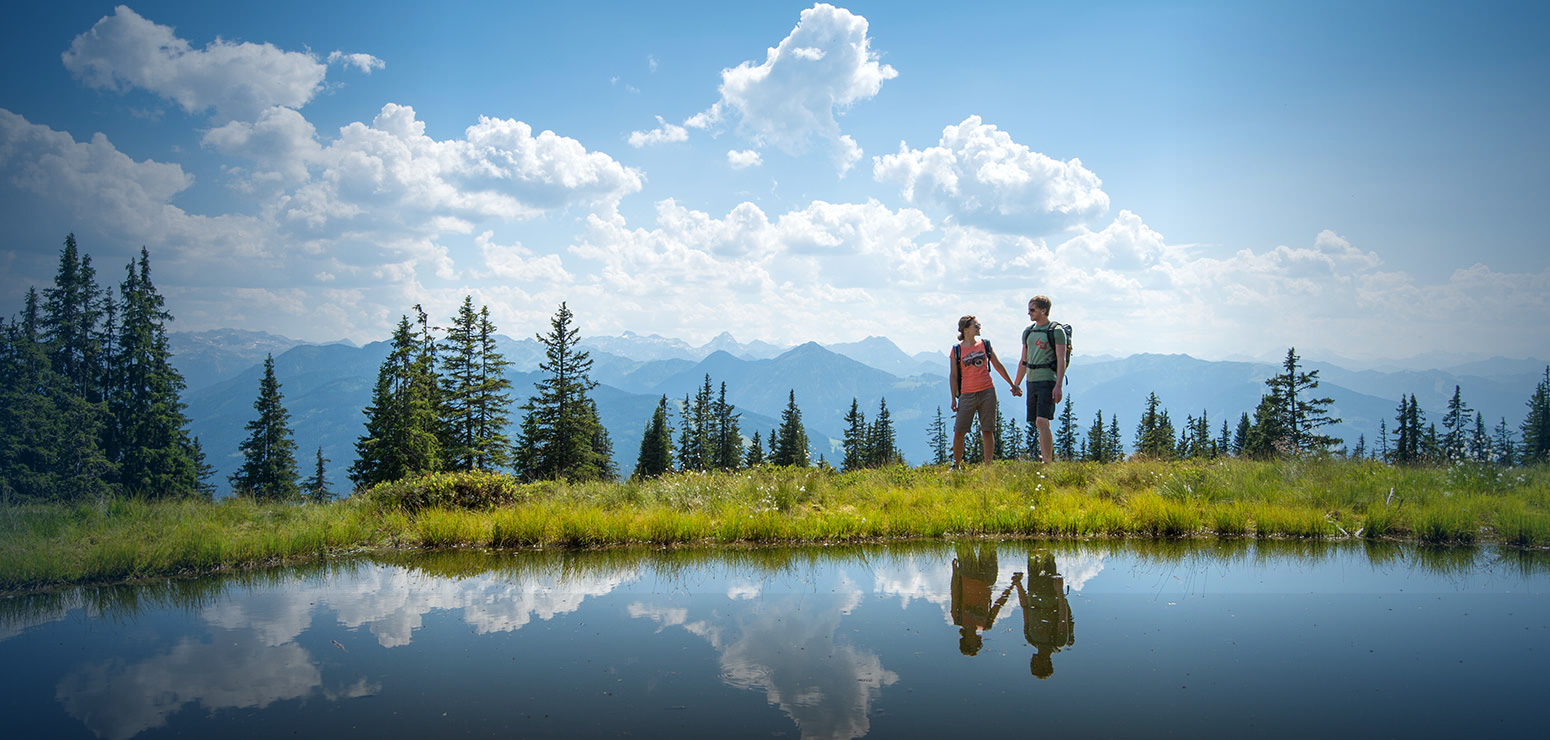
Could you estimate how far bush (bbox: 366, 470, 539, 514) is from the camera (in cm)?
964

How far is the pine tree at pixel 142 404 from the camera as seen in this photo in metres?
43.2

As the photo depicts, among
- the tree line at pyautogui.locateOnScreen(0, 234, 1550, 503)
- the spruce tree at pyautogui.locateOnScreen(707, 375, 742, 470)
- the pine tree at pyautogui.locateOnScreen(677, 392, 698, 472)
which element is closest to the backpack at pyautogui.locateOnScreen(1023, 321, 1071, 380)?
the tree line at pyautogui.locateOnScreen(0, 234, 1550, 503)

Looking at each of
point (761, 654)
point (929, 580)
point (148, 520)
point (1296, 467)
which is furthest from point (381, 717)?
point (1296, 467)

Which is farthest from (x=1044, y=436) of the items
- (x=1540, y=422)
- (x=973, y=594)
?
(x=1540, y=422)

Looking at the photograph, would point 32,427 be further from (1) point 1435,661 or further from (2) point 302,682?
(1) point 1435,661

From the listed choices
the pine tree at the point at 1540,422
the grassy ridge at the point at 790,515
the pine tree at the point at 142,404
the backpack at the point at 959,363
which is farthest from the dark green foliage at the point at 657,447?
the pine tree at the point at 1540,422

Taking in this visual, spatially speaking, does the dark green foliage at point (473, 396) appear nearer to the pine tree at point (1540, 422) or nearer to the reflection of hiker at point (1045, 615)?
the reflection of hiker at point (1045, 615)

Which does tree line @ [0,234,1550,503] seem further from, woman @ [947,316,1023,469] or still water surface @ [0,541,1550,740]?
still water surface @ [0,541,1550,740]

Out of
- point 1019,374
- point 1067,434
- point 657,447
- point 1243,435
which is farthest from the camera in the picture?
point 1067,434

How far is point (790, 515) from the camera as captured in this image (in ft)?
29.0

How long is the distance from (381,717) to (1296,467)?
11972mm

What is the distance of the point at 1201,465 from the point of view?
11.8 m

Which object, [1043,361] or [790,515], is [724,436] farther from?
[790,515]

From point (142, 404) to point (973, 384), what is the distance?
179ft
